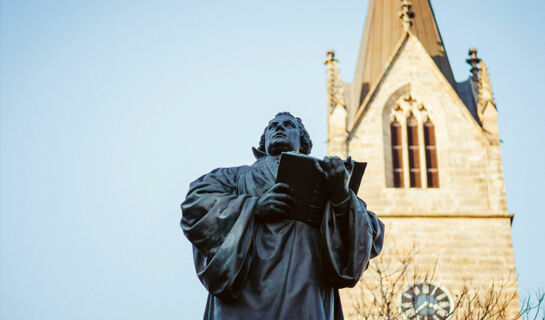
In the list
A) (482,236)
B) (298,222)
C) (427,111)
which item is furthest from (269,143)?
(427,111)

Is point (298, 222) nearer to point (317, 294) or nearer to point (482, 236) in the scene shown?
point (317, 294)

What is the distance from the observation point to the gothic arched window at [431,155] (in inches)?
1296

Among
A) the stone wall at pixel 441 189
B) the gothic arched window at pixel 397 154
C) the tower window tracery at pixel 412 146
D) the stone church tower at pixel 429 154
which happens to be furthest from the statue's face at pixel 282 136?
the gothic arched window at pixel 397 154

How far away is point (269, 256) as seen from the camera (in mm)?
4387

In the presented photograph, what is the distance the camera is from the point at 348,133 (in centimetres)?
3344

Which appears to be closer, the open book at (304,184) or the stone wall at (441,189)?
the open book at (304,184)

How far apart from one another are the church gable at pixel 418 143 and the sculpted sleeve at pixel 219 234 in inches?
1066

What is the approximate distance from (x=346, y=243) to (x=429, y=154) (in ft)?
97.8

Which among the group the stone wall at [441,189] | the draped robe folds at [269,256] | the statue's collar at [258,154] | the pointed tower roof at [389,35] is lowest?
the draped robe folds at [269,256]

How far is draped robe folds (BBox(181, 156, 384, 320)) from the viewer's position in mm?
4293

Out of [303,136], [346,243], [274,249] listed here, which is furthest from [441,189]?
[274,249]

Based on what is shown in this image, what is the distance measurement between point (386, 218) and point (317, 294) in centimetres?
2679

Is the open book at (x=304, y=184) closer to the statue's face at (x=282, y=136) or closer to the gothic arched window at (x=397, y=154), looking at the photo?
the statue's face at (x=282, y=136)

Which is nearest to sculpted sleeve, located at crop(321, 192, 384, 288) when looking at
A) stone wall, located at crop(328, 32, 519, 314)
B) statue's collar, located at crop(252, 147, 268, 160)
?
statue's collar, located at crop(252, 147, 268, 160)
